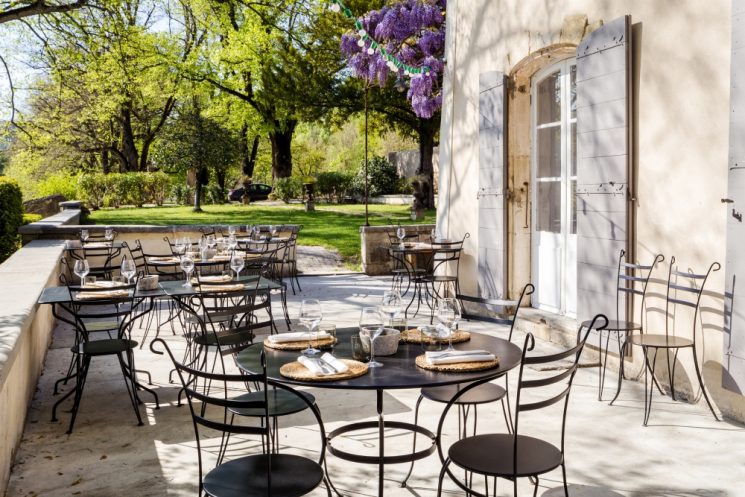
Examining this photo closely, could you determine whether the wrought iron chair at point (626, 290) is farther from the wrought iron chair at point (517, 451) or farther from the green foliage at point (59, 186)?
the green foliage at point (59, 186)

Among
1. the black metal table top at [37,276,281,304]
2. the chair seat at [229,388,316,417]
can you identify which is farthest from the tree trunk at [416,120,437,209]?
the chair seat at [229,388,316,417]

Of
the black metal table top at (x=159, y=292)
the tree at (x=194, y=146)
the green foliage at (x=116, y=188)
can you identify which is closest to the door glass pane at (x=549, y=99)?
the black metal table top at (x=159, y=292)

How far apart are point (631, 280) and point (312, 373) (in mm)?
3175

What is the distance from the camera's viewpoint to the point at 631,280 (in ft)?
15.7

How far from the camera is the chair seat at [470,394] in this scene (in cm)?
304

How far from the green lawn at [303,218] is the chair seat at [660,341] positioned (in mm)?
7937

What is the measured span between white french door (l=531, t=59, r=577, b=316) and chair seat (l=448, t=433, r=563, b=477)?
3.57 metres

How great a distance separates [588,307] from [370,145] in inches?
→ 947

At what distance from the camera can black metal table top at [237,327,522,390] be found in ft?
7.50

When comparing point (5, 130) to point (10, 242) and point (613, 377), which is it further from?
point (613, 377)

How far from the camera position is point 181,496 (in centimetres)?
303

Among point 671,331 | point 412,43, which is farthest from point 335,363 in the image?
point 412,43

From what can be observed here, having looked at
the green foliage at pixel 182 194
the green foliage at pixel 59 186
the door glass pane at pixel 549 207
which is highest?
the green foliage at pixel 59 186

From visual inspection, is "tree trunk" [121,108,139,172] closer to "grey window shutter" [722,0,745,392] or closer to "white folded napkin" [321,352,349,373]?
"grey window shutter" [722,0,745,392]
